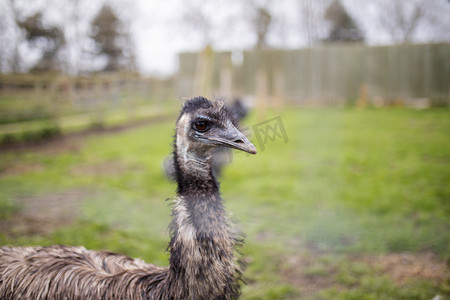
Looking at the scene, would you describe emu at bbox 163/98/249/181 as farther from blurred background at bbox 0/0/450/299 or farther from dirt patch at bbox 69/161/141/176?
dirt patch at bbox 69/161/141/176

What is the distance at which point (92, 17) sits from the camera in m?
9.21

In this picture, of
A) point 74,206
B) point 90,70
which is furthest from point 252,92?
point 74,206

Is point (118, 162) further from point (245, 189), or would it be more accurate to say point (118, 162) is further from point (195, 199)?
point (195, 199)

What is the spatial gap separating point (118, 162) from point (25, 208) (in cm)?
235

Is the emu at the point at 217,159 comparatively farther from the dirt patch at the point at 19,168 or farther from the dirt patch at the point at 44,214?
the dirt patch at the point at 19,168

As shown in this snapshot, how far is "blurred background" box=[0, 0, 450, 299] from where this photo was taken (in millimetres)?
2963

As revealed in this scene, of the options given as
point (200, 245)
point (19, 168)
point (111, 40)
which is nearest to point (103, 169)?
point (19, 168)

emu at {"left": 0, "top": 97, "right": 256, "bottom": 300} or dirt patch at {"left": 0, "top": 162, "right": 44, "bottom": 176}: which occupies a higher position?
emu at {"left": 0, "top": 97, "right": 256, "bottom": 300}

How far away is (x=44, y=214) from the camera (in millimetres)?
3807

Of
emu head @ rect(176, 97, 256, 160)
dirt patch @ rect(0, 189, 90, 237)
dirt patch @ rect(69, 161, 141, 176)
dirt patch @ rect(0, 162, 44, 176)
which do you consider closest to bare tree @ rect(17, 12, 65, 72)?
dirt patch @ rect(0, 162, 44, 176)

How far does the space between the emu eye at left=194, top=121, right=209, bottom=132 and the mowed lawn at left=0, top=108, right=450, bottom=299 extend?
0.81 meters

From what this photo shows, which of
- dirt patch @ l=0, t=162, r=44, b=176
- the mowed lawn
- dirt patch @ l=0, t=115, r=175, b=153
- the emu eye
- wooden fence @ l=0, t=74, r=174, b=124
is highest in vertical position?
wooden fence @ l=0, t=74, r=174, b=124

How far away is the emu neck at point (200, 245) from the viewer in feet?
5.02

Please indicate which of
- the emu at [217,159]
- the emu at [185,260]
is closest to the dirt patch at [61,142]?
the emu at [217,159]
